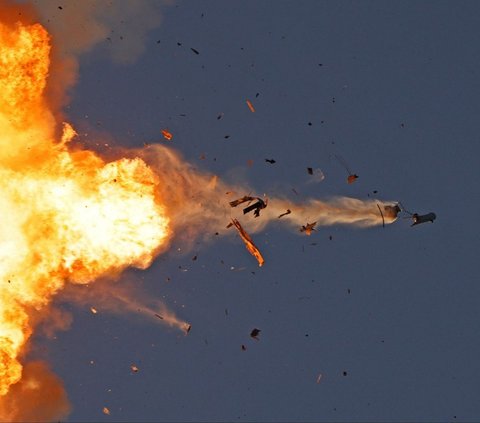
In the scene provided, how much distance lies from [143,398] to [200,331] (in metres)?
1.26

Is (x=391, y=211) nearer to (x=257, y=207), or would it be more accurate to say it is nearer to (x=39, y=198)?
(x=257, y=207)

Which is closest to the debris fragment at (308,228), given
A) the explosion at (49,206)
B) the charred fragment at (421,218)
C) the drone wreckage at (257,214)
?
the drone wreckage at (257,214)

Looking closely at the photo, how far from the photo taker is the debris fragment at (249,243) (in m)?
8.02

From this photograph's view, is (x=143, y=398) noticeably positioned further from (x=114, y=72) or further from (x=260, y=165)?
(x=114, y=72)

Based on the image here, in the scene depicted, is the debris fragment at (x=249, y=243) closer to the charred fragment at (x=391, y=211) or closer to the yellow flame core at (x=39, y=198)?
the yellow flame core at (x=39, y=198)

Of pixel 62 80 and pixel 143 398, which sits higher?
pixel 62 80

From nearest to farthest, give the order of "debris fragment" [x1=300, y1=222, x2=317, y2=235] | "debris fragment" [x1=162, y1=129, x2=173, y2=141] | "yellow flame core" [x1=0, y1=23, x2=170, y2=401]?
1. "yellow flame core" [x1=0, y1=23, x2=170, y2=401]
2. "debris fragment" [x1=162, y1=129, x2=173, y2=141]
3. "debris fragment" [x1=300, y1=222, x2=317, y2=235]

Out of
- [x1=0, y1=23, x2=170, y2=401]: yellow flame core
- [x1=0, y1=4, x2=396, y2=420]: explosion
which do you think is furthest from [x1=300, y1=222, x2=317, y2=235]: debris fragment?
[x1=0, y1=23, x2=170, y2=401]: yellow flame core

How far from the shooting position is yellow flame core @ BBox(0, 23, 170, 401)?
25.6ft

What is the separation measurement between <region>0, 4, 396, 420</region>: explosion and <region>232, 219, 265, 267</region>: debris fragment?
591 millimetres

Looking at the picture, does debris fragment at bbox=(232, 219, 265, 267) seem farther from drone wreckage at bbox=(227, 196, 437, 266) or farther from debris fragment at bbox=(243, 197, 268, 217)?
debris fragment at bbox=(243, 197, 268, 217)

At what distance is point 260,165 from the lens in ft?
26.4

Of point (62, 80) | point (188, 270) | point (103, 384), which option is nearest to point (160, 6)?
point (62, 80)

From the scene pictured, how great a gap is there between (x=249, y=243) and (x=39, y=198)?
3.01m
